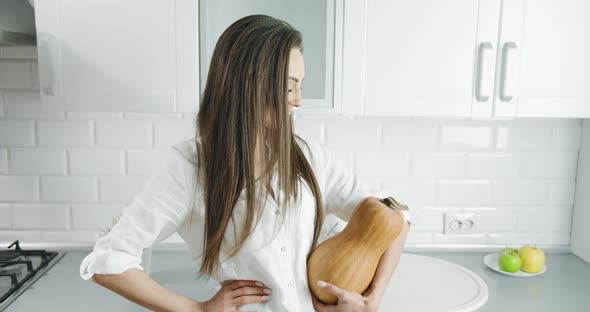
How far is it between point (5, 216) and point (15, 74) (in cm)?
45

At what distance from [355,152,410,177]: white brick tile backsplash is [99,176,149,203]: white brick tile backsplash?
681mm

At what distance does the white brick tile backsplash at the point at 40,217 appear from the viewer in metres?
1.59

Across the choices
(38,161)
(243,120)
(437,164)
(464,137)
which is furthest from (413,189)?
(38,161)

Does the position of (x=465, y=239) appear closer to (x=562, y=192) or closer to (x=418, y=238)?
(x=418, y=238)

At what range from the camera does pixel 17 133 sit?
1544 mm

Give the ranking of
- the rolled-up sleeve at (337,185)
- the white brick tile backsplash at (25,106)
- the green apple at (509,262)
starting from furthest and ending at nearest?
1. the white brick tile backsplash at (25,106)
2. the green apple at (509,262)
3. the rolled-up sleeve at (337,185)

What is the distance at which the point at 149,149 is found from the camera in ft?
5.12

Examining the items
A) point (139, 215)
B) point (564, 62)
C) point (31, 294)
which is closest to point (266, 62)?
point (139, 215)

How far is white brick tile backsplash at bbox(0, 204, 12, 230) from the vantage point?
1.58 m

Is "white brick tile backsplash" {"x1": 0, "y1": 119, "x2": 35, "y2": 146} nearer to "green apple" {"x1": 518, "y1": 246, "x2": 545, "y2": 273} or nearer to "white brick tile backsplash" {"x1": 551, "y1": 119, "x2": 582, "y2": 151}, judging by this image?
"green apple" {"x1": 518, "y1": 246, "x2": 545, "y2": 273}

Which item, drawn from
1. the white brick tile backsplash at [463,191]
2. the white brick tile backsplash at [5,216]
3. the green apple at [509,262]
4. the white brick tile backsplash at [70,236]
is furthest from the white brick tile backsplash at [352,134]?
the white brick tile backsplash at [5,216]

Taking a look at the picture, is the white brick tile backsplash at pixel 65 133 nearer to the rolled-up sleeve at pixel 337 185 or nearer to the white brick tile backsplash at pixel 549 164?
the rolled-up sleeve at pixel 337 185

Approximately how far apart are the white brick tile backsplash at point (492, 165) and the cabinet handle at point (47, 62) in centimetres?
122

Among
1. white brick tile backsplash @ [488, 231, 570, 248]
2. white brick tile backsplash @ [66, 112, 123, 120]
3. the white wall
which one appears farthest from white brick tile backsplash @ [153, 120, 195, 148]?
white brick tile backsplash @ [488, 231, 570, 248]
